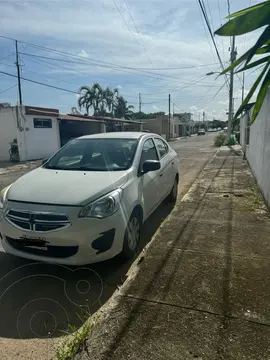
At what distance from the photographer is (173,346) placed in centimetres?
192

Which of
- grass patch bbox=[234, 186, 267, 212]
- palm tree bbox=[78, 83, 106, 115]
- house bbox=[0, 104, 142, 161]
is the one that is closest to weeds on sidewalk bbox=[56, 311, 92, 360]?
grass patch bbox=[234, 186, 267, 212]

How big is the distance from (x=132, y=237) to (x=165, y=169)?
1.97 metres

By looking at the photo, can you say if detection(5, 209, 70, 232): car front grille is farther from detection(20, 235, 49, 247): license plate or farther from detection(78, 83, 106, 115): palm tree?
detection(78, 83, 106, 115): palm tree

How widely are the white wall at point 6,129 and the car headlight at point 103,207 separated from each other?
55.6ft

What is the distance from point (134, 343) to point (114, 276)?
4.20 ft

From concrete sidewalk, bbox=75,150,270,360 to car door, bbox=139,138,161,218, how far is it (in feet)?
1.40

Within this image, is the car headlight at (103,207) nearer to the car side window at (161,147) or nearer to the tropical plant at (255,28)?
the tropical plant at (255,28)

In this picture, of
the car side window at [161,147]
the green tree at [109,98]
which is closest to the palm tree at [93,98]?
the green tree at [109,98]

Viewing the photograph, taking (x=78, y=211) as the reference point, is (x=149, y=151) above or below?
above

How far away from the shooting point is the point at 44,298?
2.85 metres

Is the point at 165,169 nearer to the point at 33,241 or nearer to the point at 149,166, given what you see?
the point at 149,166

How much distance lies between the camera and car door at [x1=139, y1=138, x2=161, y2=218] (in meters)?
3.99

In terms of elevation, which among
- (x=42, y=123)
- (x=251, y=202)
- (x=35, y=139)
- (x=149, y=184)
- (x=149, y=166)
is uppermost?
(x=42, y=123)

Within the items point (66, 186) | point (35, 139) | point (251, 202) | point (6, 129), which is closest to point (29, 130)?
point (35, 139)
